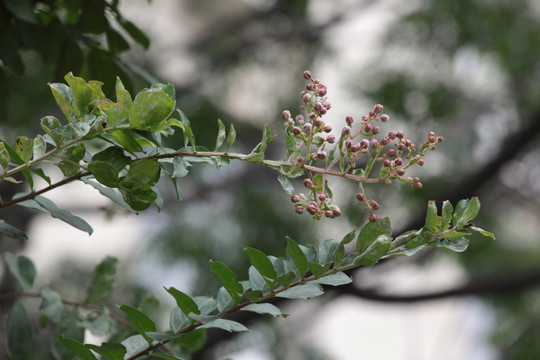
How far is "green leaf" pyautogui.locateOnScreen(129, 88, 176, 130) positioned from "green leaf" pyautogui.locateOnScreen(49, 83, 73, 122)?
3 cm

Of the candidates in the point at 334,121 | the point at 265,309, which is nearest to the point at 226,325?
the point at 265,309

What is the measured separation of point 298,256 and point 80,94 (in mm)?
111

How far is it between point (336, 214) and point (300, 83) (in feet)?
4.56

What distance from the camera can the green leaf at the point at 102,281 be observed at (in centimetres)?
43

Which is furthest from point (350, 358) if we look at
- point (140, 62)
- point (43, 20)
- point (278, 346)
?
point (43, 20)

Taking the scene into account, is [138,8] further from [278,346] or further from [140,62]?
[278,346]

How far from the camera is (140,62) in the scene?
1.53m

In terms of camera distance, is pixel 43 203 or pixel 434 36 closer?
pixel 43 203

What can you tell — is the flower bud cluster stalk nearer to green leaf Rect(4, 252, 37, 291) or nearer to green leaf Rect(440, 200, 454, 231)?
green leaf Rect(440, 200, 454, 231)

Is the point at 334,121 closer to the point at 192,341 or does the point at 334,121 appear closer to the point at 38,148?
the point at 192,341

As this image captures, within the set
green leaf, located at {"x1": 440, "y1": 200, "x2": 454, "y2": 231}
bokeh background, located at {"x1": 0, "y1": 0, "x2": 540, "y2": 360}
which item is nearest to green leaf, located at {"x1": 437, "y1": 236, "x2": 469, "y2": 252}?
green leaf, located at {"x1": 440, "y1": 200, "x2": 454, "y2": 231}

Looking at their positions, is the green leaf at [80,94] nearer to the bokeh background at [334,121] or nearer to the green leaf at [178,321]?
the green leaf at [178,321]

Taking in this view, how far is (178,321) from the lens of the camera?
11.9 inches

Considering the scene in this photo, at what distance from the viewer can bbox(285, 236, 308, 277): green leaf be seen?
26cm
